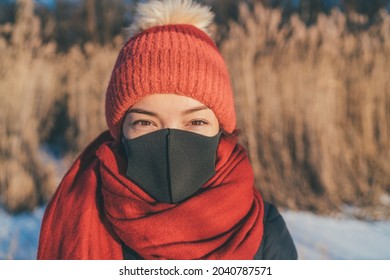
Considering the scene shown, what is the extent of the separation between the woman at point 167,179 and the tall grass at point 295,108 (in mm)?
2654

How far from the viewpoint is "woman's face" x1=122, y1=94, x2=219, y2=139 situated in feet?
5.09

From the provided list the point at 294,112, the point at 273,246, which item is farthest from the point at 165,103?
the point at 294,112

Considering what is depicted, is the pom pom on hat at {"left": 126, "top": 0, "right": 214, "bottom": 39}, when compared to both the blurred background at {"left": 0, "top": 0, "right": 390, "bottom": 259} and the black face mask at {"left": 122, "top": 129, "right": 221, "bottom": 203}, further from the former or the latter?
the blurred background at {"left": 0, "top": 0, "right": 390, "bottom": 259}

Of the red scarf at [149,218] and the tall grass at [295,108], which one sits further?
the tall grass at [295,108]

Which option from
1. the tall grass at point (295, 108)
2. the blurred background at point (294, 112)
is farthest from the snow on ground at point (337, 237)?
the tall grass at point (295, 108)

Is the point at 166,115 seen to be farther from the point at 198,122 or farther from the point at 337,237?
the point at 337,237

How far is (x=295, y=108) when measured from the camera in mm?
4441

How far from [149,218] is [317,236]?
2422 millimetres

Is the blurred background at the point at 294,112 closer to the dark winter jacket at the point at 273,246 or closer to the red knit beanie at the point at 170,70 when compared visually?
the dark winter jacket at the point at 273,246

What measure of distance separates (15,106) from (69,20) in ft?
23.8

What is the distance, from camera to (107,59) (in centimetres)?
493

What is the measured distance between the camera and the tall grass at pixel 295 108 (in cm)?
436

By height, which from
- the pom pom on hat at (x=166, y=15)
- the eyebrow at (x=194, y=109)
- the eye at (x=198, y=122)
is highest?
the pom pom on hat at (x=166, y=15)
